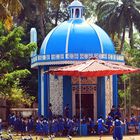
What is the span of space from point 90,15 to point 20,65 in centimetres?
1268

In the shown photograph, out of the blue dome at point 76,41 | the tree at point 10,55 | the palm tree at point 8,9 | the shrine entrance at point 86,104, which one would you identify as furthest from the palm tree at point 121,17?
the palm tree at point 8,9

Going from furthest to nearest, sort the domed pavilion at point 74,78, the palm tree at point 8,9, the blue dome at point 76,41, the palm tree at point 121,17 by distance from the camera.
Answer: the palm tree at point 121,17 < the blue dome at point 76,41 < the domed pavilion at point 74,78 < the palm tree at point 8,9

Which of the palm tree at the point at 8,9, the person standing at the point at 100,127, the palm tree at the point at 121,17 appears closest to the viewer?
the palm tree at the point at 8,9

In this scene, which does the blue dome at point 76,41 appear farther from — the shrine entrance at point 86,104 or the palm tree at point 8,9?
the palm tree at point 8,9

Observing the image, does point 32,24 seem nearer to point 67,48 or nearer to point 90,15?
point 90,15

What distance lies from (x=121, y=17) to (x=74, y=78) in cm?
1491

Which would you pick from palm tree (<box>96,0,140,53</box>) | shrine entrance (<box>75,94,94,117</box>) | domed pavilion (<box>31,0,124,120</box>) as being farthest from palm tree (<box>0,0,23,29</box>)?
palm tree (<box>96,0,140,53</box>)

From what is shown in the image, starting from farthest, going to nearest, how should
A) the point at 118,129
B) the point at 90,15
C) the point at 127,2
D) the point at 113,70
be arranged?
the point at 90,15
the point at 127,2
the point at 113,70
the point at 118,129

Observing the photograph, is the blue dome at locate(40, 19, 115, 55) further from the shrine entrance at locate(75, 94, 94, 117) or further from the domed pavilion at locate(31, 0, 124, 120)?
the shrine entrance at locate(75, 94, 94, 117)

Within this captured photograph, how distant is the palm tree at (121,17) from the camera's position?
45.1 meters

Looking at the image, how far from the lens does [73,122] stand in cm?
2794

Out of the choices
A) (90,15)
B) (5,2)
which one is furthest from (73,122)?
(90,15)

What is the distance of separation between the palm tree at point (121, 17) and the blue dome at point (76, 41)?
492 inches

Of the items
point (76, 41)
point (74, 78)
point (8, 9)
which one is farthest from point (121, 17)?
point (8, 9)
